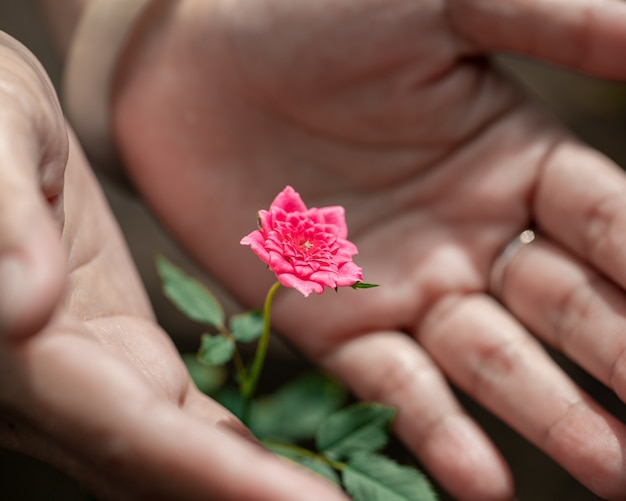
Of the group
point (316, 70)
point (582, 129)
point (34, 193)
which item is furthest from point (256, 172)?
point (582, 129)

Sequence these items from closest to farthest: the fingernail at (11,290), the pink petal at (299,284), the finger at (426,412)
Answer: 1. the fingernail at (11,290)
2. the pink petal at (299,284)
3. the finger at (426,412)

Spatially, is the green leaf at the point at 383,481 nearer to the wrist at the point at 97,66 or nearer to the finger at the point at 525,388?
the finger at the point at 525,388

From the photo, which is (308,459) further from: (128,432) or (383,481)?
(128,432)

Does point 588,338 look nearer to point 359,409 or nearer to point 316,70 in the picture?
point 359,409

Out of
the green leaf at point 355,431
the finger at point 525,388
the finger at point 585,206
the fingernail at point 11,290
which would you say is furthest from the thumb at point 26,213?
the finger at point 585,206

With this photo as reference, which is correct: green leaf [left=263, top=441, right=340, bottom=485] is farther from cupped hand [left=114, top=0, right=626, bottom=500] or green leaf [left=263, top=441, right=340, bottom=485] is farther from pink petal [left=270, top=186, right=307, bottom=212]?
pink petal [left=270, top=186, right=307, bottom=212]

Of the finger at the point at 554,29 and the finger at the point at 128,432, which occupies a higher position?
the finger at the point at 554,29

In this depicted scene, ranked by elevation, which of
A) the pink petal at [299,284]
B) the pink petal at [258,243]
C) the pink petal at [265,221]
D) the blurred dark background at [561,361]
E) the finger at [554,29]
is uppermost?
the finger at [554,29]

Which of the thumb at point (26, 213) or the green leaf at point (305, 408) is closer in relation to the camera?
the thumb at point (26, 213)
